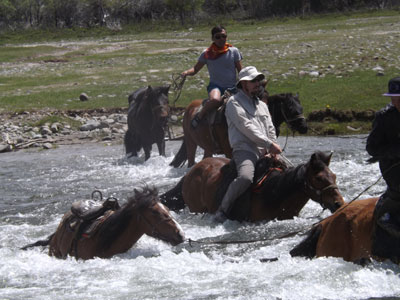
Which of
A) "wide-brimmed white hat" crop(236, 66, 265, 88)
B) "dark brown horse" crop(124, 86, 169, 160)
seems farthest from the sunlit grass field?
"wide-brimmed white hat" crop(236, 66, 265, 88)

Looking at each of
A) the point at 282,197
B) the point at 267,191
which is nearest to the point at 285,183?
the point at 282,197

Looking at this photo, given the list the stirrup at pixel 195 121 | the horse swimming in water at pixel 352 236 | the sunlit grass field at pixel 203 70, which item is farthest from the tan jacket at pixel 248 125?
the sunlit grass field at pixel 203 70

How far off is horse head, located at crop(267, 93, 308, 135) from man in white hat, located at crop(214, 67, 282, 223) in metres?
2.60

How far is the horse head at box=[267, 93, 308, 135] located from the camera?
1218 centimetres

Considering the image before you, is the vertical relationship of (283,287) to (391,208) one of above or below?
below

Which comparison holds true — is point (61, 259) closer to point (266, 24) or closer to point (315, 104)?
point (315, 104)

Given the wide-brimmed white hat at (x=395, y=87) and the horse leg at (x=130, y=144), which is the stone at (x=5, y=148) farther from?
the wide-brimmed white hat at (x=395, y=87)

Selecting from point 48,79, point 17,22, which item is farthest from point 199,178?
point 17,22

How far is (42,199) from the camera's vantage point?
13.2 m

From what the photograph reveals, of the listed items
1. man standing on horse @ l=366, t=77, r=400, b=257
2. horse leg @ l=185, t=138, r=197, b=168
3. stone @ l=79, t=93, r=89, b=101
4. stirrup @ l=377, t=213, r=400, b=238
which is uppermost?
man standing on horse @ l=366, t=77, r=400, b=257

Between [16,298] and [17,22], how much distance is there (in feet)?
290

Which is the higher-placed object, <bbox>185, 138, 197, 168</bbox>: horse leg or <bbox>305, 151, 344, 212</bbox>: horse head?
<bbox>305, 151, 344, 212</bbox>: horse head

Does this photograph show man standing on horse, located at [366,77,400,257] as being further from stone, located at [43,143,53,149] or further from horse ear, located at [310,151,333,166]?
stone, located at [43,143,53,149]

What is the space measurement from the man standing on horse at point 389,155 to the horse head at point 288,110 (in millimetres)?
6310
